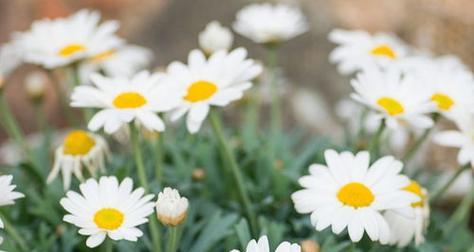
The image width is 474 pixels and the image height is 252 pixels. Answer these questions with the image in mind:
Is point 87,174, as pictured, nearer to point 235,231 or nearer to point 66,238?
point 66,238

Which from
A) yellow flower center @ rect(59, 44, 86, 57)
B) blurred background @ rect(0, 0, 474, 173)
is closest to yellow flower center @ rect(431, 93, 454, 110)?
yellow flower center @ rect(59, 44, 86, 57)

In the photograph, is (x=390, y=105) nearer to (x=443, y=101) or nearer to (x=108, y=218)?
(x=443, y=101)

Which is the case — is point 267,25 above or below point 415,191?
above

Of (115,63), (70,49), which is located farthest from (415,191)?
(115,63)

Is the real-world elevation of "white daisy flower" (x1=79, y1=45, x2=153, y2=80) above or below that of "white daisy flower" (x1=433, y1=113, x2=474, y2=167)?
above

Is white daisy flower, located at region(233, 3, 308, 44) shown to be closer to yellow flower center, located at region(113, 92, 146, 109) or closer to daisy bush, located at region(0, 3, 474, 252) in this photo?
daisy bush, located at region(0, 3, 474, 252)

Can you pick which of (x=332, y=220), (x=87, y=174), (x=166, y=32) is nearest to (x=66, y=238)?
(x=87, y=174)
